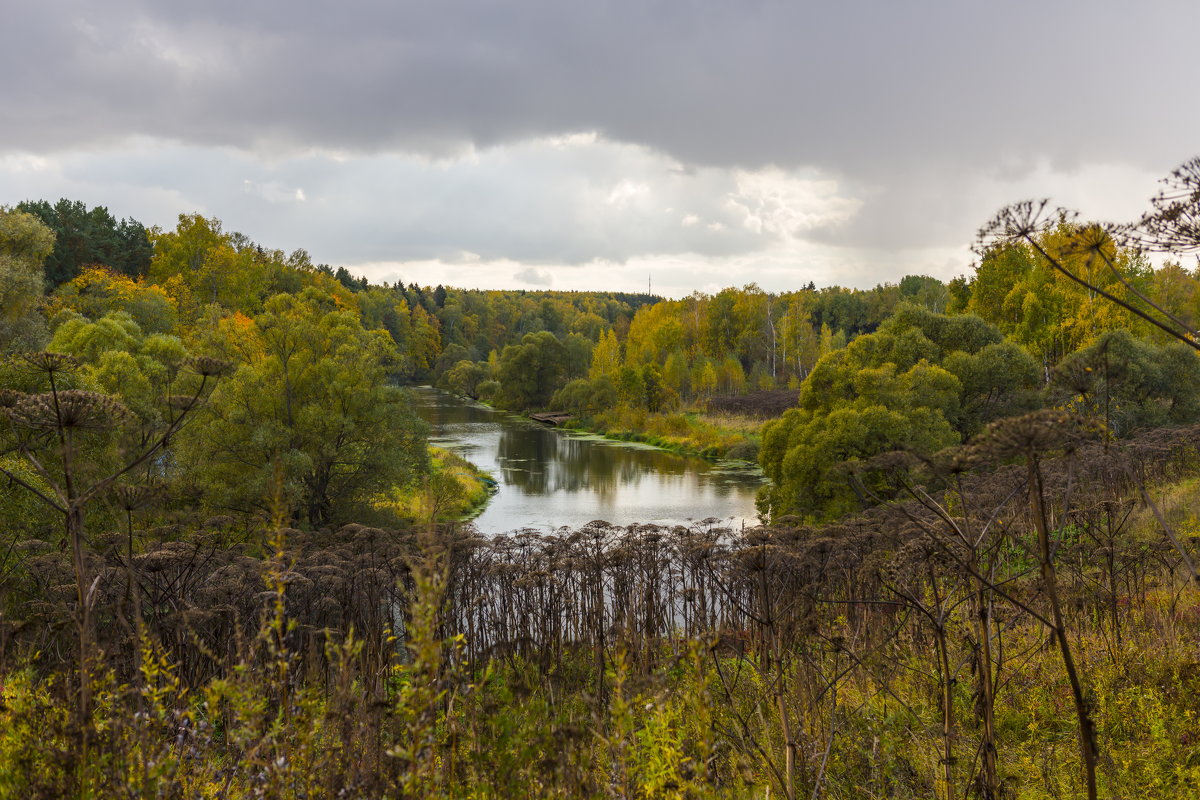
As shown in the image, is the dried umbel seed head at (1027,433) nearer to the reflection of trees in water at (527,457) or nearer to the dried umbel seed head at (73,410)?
the dried umbel seed head at (73,410)

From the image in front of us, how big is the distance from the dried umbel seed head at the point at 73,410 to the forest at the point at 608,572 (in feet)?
0.08

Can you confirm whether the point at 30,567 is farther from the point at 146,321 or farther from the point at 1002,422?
the point at 146,321

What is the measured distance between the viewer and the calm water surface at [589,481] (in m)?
25.7

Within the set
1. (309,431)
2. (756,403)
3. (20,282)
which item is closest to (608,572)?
(309,431)

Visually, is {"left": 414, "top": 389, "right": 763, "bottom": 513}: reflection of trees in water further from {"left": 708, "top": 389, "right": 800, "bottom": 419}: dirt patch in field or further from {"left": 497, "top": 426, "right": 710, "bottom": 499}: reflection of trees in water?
{"left": 708, "top": 389, "right": 800, "bottom": 419}: dirt patch in field

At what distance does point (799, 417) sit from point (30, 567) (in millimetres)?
17388

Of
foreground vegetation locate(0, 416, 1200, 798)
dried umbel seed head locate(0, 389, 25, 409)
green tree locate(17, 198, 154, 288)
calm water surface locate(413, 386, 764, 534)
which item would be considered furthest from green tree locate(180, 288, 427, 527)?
green tree locate(17, 198, 154, 288)

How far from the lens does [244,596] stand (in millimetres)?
9312

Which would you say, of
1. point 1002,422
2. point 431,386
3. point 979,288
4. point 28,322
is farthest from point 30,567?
point 431,386

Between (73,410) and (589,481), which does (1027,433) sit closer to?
(73,410)

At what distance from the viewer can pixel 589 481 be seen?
33469 millimetres

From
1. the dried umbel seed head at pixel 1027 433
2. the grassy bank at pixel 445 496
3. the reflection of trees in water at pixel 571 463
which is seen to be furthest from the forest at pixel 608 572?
the reflection of trees in water at pixel 571 463

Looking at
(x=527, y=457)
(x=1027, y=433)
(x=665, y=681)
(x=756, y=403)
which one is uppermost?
(x=1027, y=433)

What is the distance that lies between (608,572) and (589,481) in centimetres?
2153
